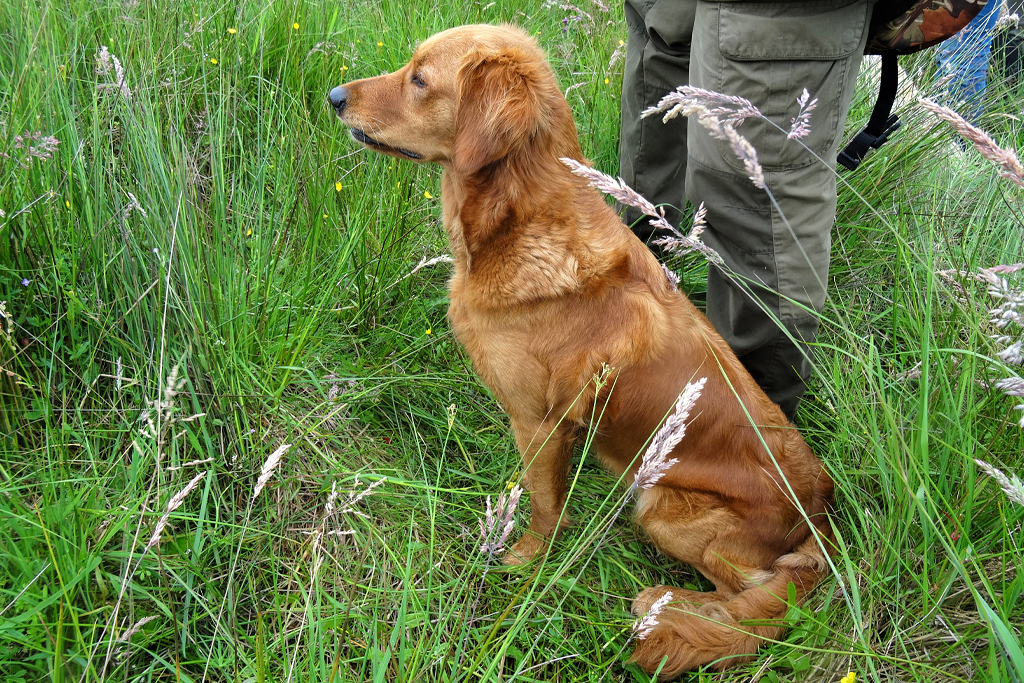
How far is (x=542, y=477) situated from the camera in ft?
7.22

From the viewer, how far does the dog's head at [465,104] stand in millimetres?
2033

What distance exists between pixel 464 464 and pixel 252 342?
2.74ft

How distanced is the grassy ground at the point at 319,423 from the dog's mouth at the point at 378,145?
410 millimetres

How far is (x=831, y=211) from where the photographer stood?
228cm

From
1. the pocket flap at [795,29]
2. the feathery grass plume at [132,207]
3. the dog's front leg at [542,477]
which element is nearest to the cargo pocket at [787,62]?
the pocket flap at [795,29]

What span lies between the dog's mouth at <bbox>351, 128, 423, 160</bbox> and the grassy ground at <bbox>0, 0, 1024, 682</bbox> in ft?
1.35

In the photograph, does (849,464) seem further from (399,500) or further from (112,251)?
(112,251)

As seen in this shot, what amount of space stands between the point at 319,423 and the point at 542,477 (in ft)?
2.39

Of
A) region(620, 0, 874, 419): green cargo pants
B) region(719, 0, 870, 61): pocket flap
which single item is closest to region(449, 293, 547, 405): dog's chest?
region(620, 0, 874, 419): green cargo pants

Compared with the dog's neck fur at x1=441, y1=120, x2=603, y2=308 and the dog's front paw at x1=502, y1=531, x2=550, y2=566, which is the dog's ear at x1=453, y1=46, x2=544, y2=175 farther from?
the dog's front paw at x1=502, y1=531, x2=550, y2=566

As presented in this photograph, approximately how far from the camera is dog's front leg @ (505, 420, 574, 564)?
2141 mm

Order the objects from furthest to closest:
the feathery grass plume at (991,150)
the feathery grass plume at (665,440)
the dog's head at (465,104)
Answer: the dog's head at (465,104)
the feathery grass plume at (665,440)
the feathery grass plume at (991,150)

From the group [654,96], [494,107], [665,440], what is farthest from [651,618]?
[654,96]

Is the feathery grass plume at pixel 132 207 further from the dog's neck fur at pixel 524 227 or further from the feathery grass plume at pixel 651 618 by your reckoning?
the feathery grass plume at pixel 651 618
